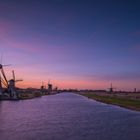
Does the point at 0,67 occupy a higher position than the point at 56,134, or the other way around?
the point at 0,67

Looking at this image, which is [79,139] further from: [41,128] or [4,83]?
[4,83]

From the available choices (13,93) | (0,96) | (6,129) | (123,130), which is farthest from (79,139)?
(13,93)

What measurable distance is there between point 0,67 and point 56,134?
102 meters

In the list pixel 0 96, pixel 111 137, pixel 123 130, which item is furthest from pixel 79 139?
pixel 0 96

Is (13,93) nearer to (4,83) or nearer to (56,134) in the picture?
(4,83)

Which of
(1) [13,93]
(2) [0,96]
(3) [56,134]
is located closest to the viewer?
(3) [56,134]

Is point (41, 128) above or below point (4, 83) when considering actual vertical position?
below

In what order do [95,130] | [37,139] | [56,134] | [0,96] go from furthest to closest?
[0,96] → [95,130] → [56,134] → [37,139]

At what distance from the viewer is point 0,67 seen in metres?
130

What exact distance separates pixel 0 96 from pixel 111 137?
9095 centimetres

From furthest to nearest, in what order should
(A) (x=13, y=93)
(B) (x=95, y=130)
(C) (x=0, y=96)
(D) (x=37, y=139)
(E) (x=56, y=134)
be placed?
(A) (x=13, y=93) < (C) (x=0, y=96) < (B) (x=95, y=130) < (E) (x=56, y=134) < (D) (x=37, y=139)

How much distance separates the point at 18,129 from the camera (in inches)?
1398

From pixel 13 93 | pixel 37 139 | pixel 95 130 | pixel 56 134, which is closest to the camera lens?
pixel 37 139

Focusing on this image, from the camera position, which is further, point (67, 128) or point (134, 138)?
point (67, 128)
